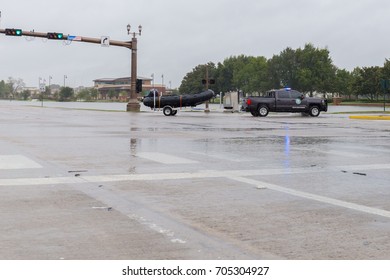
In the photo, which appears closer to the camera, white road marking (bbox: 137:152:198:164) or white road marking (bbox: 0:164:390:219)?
white road marking (bbox: 0:164:390:219)

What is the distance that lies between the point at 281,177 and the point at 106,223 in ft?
14.3

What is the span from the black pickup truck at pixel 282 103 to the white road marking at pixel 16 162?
90.6 feet

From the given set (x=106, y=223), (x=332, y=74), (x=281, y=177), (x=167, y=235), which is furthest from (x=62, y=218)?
(x=332, y=74)

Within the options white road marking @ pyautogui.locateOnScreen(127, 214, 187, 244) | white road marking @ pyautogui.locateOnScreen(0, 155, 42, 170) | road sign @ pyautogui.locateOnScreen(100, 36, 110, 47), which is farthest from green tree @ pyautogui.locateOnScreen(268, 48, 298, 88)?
white road marking @ pyautogui.locateOnScreen(127, 214, 187, 244)

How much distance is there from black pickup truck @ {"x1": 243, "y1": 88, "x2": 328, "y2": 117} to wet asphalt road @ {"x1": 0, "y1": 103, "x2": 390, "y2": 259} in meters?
25.0

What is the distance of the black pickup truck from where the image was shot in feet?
129

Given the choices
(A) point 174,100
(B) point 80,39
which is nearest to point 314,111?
(A) point 174,100

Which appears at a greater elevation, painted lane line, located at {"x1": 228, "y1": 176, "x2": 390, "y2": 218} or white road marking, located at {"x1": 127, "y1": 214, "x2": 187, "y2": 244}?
painted lane line, located at {"x1": 228, "y1": 176, "x2": 390, "y2": 218}

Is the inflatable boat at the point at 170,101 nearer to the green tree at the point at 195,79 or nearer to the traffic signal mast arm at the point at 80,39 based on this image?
the traffic signal mast arm at the point at 80,39

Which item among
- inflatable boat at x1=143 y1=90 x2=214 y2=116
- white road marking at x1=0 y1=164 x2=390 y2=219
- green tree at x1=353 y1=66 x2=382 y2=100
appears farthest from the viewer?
green tree at x1=353 y1=66 x2=382 y2=100

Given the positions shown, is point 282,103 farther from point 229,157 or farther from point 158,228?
point 158,228

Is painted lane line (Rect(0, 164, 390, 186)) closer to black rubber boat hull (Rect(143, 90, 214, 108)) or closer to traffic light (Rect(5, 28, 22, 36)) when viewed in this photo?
black rubber boat hull (Rect(143, 90, 214, 108))

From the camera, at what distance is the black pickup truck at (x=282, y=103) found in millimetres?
39406

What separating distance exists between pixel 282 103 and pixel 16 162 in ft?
97.1
